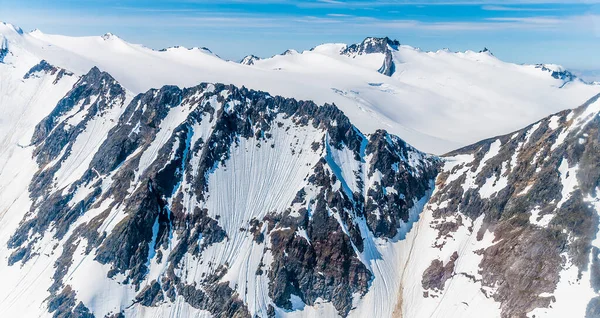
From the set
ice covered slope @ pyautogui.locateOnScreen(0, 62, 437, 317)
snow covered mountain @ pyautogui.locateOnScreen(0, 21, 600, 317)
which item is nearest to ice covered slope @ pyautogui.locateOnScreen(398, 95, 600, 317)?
snow covered mountain @ pyautogui.locateOnScreen(0, 21, 600, 317)

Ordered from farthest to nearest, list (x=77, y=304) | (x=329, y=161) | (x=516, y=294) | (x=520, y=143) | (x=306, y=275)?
(x=329, y=161), (x=520, y=143), (x=306, y=275), (x=77, y=304), (x=516, y=294)

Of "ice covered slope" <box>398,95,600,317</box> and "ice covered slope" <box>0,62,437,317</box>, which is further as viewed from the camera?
"ice covered slope" <box>0,62,437,317</box>

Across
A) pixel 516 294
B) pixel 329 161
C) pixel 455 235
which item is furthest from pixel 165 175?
pixel 516 294

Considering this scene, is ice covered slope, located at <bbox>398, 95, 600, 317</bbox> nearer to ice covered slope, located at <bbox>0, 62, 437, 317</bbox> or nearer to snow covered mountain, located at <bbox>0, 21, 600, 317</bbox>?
snow covered mountain, located at <bbox>0, 21, 600, 317</bbox>

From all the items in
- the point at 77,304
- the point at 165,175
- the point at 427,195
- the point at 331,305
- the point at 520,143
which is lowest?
the point at 77,304

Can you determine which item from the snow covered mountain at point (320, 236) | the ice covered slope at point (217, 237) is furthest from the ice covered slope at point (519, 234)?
the ice covered slope at point (217, 237)

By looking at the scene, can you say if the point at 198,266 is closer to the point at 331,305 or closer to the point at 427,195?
the point at 331,305
